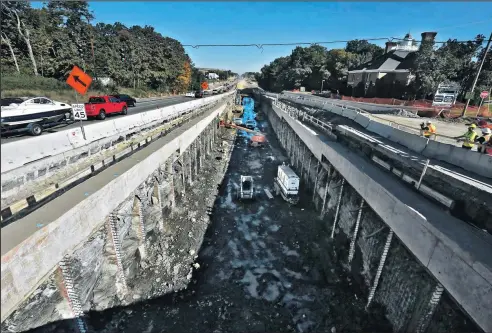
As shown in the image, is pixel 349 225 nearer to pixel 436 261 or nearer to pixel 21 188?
pixel 436 261

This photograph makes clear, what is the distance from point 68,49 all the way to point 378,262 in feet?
174

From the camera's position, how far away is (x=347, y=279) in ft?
38.7

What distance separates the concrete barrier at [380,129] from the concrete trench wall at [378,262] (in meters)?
4.24

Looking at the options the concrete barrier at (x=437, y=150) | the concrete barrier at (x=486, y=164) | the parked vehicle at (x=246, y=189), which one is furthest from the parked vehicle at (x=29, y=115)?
the concrete barrier at (x=486, y=164)

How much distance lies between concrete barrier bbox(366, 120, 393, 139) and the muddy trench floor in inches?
279

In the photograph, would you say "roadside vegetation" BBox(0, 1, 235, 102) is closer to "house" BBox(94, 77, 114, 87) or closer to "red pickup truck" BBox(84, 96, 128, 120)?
"house" BBox(94, 77, 114, 87)

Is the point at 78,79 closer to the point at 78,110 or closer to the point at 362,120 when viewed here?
the point at 78,110

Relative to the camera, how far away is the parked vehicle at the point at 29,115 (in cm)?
1242

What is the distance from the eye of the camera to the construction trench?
817 cm

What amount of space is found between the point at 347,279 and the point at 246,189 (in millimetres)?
9302

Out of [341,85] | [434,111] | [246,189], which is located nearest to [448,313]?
[246,189]

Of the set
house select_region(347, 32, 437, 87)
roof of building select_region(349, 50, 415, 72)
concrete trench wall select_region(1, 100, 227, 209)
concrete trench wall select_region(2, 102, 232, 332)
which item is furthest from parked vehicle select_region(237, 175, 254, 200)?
roof of building select_region(349, 50, 415, 72)

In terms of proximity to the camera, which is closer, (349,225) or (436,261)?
(436,261)

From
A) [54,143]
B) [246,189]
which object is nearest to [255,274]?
[246,189]
